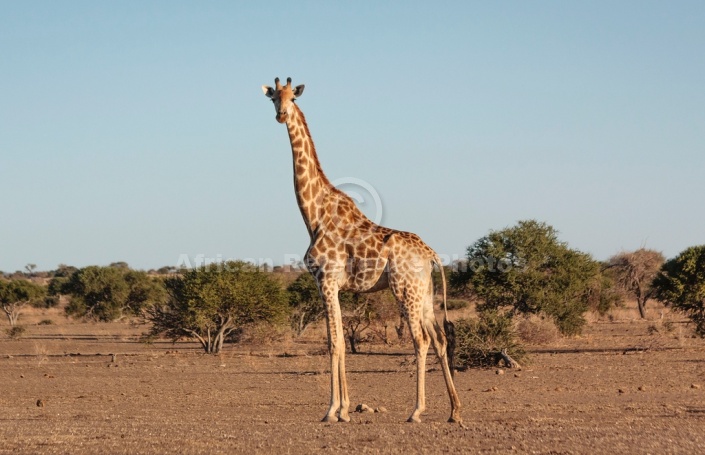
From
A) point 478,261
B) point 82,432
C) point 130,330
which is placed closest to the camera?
point 82,432

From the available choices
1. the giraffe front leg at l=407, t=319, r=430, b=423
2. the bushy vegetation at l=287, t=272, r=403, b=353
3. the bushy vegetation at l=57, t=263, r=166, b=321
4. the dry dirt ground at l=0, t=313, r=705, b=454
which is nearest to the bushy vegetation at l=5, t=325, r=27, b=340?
the dry dirt ground at l=0, t=313, r=705, b=454

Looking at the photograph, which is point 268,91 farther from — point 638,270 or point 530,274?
point 638,270

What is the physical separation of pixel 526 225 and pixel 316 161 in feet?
69.1

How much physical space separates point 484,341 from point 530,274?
8.89 m

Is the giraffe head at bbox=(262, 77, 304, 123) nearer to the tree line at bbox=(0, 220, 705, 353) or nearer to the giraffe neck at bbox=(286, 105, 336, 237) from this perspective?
the giraffe neck at bbox=(286, 105, 336, 237)

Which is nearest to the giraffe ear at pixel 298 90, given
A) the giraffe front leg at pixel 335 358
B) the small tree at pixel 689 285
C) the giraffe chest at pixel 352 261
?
the giraffe chest at pixel 352 261

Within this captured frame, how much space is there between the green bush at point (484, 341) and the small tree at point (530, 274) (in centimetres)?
741

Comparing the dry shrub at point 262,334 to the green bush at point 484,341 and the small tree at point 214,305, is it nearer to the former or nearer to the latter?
the small tree at point 214,305

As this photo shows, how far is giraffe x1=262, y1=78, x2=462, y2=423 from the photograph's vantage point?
43.3 feet

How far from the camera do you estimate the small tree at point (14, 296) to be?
198ft

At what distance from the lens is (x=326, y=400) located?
18.1 metres

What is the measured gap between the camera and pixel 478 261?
110 ft

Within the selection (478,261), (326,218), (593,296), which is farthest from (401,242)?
(593,296)

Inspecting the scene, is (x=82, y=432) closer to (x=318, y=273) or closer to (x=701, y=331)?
(x=318, y=273)
